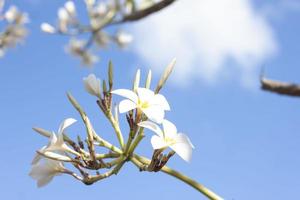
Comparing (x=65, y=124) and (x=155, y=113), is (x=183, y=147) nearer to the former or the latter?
(x=155, y=113)

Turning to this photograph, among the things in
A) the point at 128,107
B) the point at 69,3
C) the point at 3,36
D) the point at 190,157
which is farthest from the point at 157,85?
the point at 69,3

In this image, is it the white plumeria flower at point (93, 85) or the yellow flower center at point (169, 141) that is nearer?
the yellow flower center at point (169, 141)

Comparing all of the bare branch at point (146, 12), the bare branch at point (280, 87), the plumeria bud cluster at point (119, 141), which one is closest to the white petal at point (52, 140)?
the plumeria bud cluster at point (119, 141)

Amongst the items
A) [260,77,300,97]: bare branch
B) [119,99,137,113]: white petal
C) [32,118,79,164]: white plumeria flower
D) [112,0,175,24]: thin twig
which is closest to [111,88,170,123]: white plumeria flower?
[119,99,137,113]: white petal

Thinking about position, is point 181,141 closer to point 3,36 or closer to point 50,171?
point 50,171

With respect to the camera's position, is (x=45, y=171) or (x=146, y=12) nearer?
(x=146, y=12)

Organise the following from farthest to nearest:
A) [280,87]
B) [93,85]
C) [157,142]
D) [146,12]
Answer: [93,85], [157,142], [146,12], [280,87]

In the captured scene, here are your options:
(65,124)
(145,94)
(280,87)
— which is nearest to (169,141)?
(145,94)

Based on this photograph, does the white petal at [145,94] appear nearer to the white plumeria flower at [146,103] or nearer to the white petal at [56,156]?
the white plumeria flower at [146,103]
